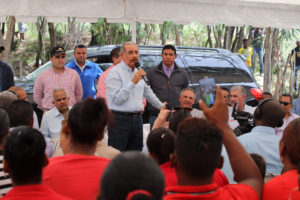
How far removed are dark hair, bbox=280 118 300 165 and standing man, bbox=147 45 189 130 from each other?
11.2 feet

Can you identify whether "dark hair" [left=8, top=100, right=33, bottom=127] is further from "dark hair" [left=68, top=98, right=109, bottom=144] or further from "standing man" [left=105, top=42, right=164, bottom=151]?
"standing man" [left=105, top=42, right=164, bottom=151]

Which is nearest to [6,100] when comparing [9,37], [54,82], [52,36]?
[54,82]

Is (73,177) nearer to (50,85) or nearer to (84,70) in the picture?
(50,85)

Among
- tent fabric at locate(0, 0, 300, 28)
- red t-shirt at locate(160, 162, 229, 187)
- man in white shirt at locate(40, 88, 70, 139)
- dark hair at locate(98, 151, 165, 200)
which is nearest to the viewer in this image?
dark hair at locate(98, 151, 165, 200)

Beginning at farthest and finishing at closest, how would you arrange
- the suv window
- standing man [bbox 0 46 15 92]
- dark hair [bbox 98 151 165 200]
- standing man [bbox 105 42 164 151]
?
1. the suv window
2. standing man [bbox 0 46 15 92]
3. standing man [bbox 105 42 164 151]
4. dark hair [bbox 98 151 165 200]

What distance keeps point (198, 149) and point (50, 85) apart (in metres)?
4.13

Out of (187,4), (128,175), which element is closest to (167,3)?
(187,4)

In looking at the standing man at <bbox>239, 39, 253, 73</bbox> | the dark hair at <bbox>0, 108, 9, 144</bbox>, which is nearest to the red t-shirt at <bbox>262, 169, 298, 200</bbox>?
the dark hair at <bbox>0, 108, 9, 144</bbox>

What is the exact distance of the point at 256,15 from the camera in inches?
248

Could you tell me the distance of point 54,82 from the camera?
5.61 meters

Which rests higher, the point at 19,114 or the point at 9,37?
the point at 9,37

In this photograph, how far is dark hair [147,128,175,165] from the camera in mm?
2619

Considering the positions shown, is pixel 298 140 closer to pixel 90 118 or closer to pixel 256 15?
Answer: pixel 90 118

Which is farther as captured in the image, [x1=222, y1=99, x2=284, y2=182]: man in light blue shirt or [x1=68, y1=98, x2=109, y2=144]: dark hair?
[x1=222, y1=99, x2=284, y2=182]: man in light blue shirt
